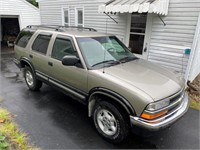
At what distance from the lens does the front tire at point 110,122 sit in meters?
2.75

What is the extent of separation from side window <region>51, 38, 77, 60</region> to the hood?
0.98m

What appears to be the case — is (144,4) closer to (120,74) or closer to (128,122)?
(120,74)

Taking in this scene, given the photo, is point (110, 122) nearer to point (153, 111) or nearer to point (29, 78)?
point (153, 111)

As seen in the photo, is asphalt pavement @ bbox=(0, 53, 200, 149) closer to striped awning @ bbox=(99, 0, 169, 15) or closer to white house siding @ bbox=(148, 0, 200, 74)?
white house siding @ bbox=(148, 0, 200, 74)

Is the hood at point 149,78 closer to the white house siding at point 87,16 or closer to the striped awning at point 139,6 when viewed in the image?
the striped awning at point 139,6

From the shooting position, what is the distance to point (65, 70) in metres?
3.62

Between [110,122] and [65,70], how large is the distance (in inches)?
57.9

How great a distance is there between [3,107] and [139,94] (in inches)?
139

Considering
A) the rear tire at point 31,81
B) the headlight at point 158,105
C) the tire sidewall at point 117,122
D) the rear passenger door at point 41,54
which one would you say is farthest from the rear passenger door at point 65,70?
the headlight at point 158,105

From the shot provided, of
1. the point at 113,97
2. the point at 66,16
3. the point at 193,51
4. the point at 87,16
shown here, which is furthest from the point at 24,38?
the point at 66,16

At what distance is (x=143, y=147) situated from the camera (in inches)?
117

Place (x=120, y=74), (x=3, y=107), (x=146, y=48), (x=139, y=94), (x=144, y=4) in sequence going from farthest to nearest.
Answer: (x=146, y=48) → (x=144, y=4) → (x=3, y=107) → (x=120, y=74) → (x=139, y=94)

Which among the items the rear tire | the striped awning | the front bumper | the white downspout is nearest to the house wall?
the white downspout

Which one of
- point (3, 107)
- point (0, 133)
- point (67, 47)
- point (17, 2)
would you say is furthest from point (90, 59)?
point (17, 2)
